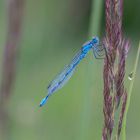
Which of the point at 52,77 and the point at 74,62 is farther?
the point at 52,77

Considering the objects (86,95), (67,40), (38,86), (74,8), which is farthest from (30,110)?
(74,8)

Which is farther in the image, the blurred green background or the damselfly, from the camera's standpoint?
the blurred green background

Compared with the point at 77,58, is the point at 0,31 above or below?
above

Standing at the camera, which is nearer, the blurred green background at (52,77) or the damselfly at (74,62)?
the damselfly at (74,62)

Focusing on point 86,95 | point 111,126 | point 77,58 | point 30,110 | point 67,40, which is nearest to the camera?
point 111,126

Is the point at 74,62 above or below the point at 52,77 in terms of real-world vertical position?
below

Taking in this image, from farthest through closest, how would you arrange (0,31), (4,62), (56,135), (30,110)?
(0,31)
(56,135)
(30,110)
(4,62)

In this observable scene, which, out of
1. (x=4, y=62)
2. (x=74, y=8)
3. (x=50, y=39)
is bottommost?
(x=4, y=62)

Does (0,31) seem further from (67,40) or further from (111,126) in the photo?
(111,126)
